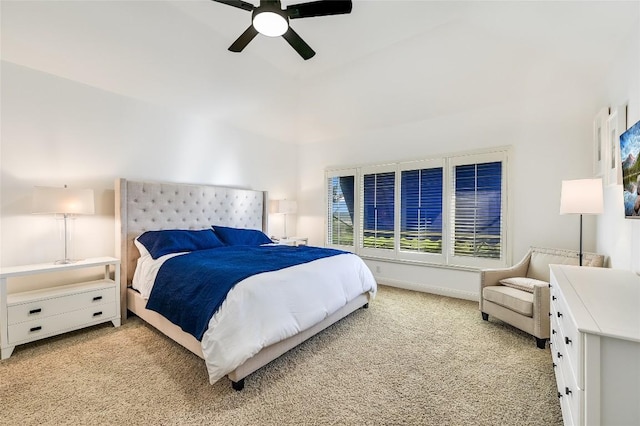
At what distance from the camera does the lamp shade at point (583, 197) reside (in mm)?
2381

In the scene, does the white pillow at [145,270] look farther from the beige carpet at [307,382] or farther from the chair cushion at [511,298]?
the chair cushion at [511,298]

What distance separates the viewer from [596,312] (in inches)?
47.3

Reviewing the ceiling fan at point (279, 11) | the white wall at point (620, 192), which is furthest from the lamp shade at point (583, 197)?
the ceiling fan at point (279, 11)

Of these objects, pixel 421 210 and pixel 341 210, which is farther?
pixel 341 210

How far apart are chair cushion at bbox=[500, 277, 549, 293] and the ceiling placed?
7.50 feet

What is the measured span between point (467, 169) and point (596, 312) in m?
3.10

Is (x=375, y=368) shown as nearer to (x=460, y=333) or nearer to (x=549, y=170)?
(x=460, y=333)

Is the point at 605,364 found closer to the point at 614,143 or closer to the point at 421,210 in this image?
the point at 614,143

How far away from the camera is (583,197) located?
7.98 ft

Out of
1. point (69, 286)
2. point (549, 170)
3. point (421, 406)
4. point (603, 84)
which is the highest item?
point (603, 84)

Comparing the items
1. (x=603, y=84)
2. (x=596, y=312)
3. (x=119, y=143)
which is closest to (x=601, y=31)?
(x=603, y=84)

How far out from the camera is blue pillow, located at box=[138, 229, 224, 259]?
123 inches

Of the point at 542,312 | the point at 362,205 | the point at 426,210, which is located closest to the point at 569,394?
the point at 542,312

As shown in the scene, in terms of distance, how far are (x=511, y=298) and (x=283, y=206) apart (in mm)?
3677
